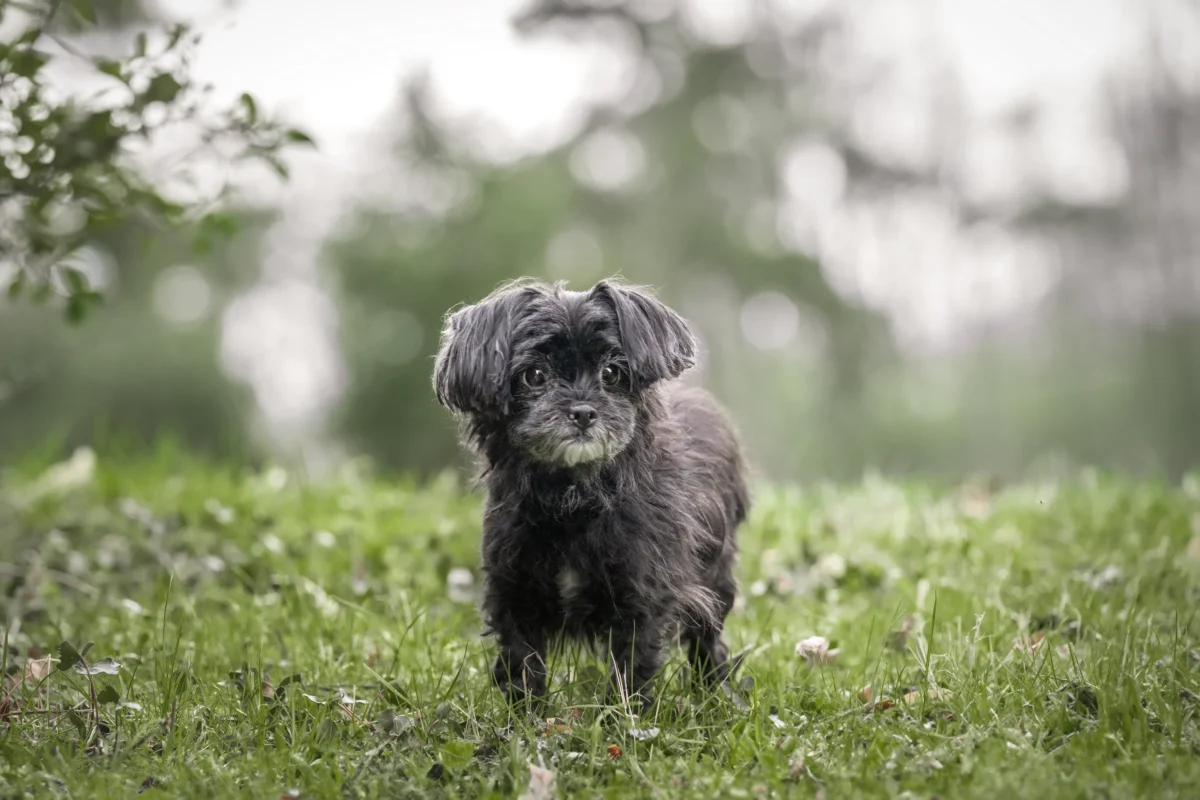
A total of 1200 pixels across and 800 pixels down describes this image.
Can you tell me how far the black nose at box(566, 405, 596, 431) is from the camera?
3475 millimetres

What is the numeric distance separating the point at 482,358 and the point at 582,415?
→ 0.44 metres

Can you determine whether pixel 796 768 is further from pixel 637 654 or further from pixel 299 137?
pixel 299 137

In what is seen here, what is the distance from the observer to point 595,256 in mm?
13938

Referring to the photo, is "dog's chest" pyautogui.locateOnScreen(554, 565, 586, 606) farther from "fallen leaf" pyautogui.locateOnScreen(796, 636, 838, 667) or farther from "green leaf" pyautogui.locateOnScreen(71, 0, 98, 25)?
"green leaf" pyautogui.locateOnScreen(71, 0, 98, 25)

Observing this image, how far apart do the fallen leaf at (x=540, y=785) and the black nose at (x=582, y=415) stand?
1069 millimetres

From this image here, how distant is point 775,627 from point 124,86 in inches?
142

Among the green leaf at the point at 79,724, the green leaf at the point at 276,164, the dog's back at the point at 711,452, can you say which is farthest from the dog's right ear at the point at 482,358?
the green leaf at the point at 79,724

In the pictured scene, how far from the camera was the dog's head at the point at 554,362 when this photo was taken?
3.60 m

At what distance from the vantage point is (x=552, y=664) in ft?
12.9

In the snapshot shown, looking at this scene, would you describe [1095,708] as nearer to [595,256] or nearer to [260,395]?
[595,256]

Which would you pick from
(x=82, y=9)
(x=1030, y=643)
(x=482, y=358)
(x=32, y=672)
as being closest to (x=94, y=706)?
(x=32, y=672)

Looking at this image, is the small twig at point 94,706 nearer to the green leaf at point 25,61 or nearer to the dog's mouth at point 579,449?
the dog's mouth at point 579,449

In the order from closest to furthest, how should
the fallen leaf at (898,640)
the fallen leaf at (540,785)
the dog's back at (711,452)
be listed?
the fallen leaf at (540,785), the dog's back at (711,452), the fallen leaf at (898,640)

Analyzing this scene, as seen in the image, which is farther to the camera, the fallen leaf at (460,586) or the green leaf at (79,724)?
the fallen leaf at (460,586)
